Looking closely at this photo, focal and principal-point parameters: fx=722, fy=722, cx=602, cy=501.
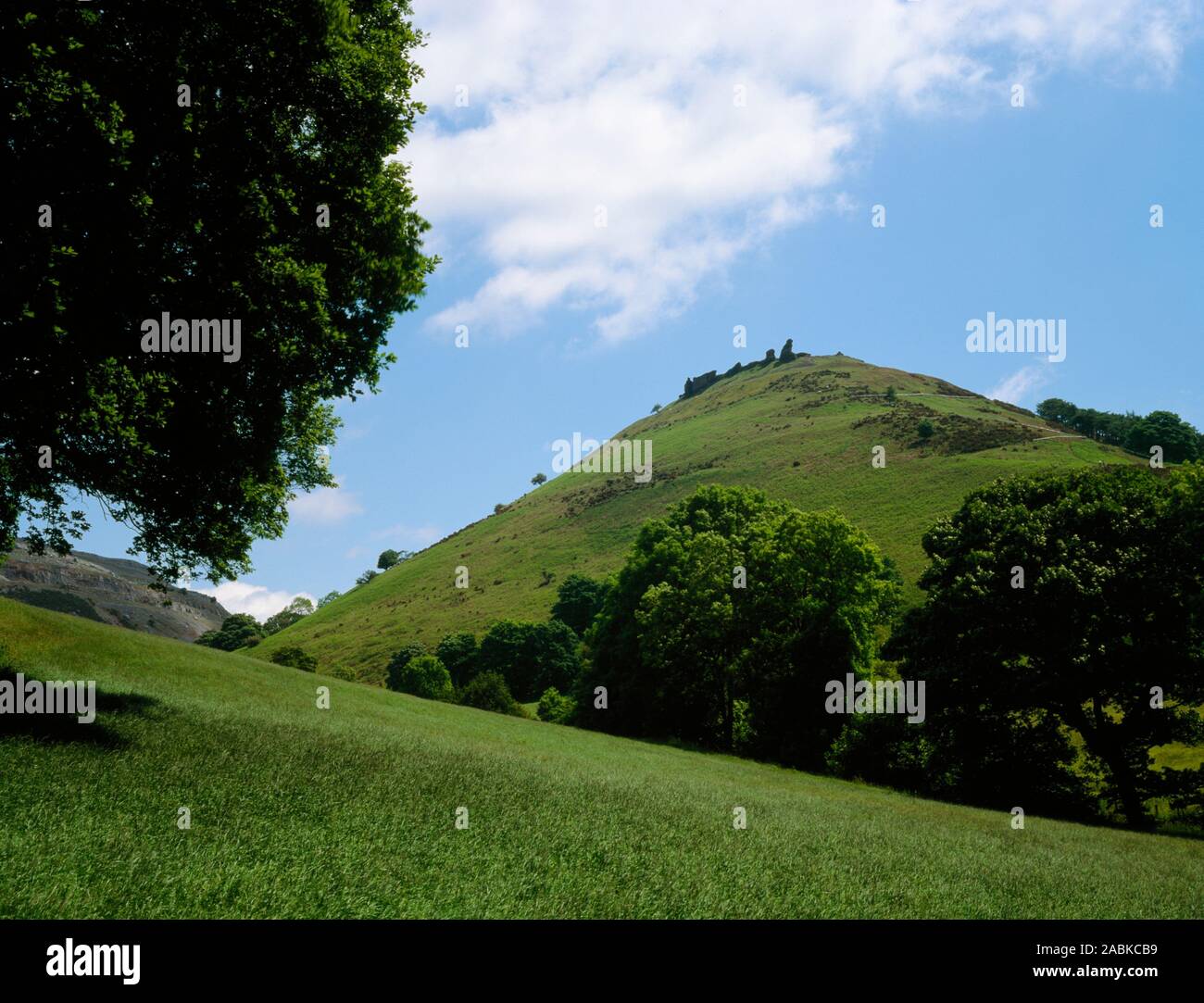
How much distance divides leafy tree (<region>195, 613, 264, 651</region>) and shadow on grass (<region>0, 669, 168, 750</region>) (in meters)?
162

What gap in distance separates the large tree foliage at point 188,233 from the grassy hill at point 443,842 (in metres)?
6.26

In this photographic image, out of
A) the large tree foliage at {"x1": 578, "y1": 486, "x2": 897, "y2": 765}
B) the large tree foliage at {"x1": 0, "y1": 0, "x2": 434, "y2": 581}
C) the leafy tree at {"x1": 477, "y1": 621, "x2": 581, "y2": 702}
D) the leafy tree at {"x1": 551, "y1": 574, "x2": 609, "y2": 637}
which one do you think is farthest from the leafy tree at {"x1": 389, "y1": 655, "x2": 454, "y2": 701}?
the large tree foliage at {"x1": 0, "y1": 0, "x2": 434, "y2": 581}

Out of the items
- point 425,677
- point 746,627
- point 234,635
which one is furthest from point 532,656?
point 234,635

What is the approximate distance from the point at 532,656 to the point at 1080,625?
293 feet

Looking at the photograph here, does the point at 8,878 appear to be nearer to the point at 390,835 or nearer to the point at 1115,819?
the point at 390,835

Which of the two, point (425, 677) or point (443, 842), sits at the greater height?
point (443, 842)

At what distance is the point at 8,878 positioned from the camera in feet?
24.8

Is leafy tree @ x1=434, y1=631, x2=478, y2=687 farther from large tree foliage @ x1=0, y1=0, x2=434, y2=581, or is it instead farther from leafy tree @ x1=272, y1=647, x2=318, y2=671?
large tree foliage @ x1=0, y1=0, x2=434, y2=581

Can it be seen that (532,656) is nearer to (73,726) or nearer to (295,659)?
(295,659)

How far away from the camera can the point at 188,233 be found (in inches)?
575

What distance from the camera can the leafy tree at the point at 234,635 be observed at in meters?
167

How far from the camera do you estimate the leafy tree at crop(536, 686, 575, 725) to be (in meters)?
74.4
